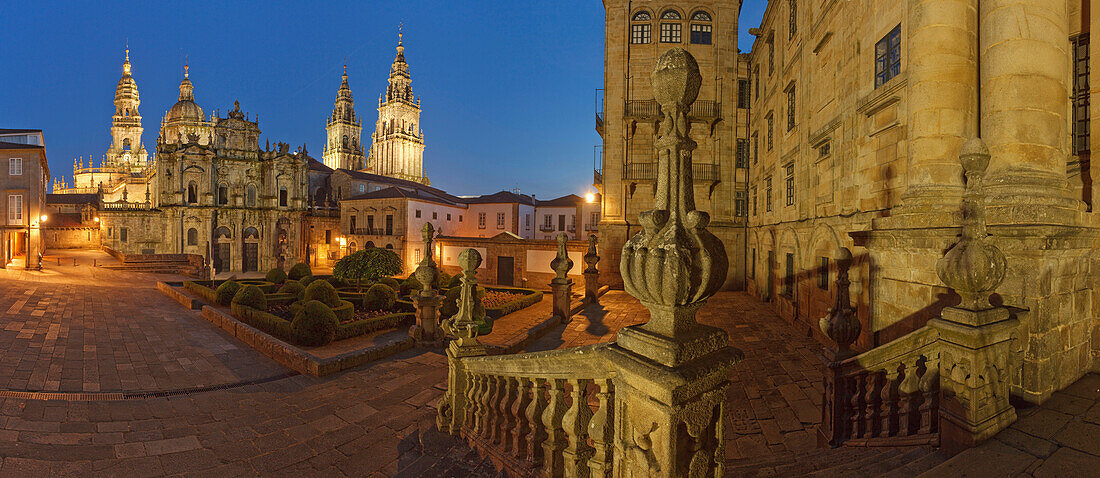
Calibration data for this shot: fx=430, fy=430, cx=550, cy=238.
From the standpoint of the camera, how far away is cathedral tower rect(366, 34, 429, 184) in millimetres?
77188

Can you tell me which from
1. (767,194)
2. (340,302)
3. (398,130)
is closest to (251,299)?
(340,302)

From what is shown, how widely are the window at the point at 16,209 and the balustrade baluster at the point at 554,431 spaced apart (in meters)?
37.6

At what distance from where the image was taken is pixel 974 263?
3.62 meters

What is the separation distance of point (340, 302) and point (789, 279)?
1502 centimetres

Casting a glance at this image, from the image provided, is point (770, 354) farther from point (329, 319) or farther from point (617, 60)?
point (617, 60)

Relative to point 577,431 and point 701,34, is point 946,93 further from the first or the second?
point 701,34

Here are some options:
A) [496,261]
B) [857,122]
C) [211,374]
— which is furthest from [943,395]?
[496,261]

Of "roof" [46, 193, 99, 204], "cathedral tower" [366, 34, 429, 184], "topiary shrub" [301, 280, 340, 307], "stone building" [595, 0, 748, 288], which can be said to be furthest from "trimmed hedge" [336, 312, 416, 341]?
"cathedral tower" [366, 34, 429, 184]

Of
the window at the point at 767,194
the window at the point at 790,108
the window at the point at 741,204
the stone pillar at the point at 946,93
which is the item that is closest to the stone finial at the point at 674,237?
the stone pillar at the point at 946,93

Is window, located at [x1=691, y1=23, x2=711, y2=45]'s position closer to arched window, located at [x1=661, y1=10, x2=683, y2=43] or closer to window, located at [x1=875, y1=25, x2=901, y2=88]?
arched window, located at [x1=661, y1=10, x2=683, y2=43]

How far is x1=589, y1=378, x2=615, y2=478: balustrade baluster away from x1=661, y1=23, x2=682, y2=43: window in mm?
21529

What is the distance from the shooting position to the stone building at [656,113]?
67.4ft

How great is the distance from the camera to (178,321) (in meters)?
13.2

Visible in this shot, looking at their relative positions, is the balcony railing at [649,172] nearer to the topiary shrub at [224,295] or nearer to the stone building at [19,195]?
the topiary shrub at [224,295]
